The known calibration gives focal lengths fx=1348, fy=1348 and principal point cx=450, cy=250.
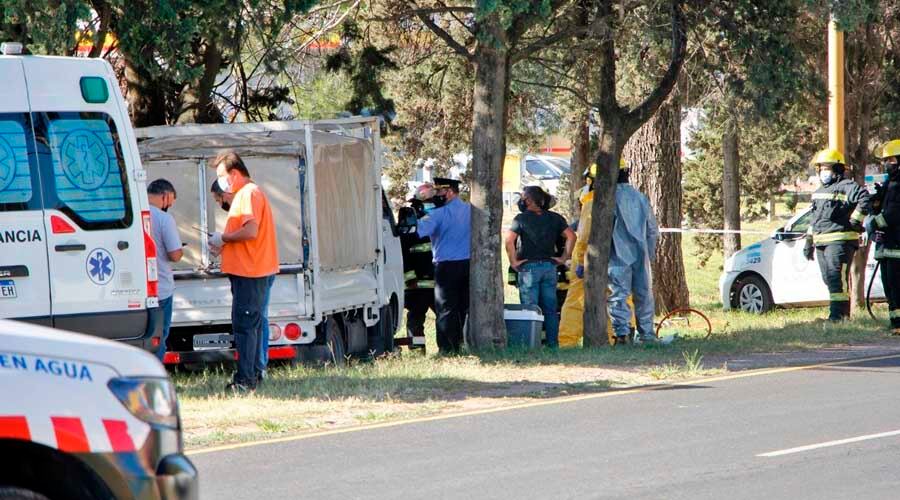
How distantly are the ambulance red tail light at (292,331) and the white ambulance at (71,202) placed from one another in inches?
92.8

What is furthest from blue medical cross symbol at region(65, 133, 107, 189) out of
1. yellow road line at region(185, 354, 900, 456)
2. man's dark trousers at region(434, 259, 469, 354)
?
man's dark trousers at region(434, 259, 469, 354)

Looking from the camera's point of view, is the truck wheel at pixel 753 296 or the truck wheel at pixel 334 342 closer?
the truck wheel at pixel 334 342

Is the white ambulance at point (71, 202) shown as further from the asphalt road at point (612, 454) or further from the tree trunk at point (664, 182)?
the tree trunk at point (664, 182)

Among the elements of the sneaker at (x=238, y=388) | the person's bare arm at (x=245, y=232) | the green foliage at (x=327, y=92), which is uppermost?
the green foliage at (x=327, y=92)

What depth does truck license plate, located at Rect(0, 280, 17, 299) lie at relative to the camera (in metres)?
9.52

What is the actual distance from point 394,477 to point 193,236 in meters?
5.59

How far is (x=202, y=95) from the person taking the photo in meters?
16.5

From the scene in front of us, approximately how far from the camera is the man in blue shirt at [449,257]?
14.3 meters

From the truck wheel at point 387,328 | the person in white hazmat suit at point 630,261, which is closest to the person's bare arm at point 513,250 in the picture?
the person in white hazmat suit at point 630,261

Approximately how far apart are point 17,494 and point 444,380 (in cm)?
692

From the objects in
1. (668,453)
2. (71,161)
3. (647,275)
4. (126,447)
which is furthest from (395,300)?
(126,447)

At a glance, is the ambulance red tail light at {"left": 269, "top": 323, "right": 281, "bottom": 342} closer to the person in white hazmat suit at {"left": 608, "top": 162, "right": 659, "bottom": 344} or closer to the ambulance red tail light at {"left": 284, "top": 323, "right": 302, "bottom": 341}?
the ambulance red tail light at {"left": 284, "top": 323, "right": 302, "bottom": 341}

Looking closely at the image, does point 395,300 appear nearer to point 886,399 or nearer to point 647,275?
point 647,275

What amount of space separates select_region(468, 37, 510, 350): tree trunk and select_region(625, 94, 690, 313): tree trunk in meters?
6.42
